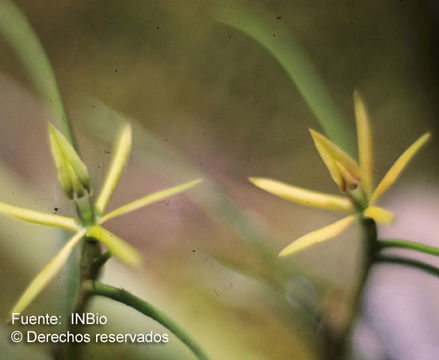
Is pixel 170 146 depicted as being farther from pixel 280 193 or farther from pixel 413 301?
pixel 413 301

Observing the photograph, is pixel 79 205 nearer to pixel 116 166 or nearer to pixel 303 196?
pixel 116 166

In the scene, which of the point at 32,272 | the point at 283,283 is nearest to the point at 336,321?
the point at 283,283

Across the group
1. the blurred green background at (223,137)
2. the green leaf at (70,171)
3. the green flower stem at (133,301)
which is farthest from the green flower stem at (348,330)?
the green leaf at (70,171)

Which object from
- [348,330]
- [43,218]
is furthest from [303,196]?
[43,218]

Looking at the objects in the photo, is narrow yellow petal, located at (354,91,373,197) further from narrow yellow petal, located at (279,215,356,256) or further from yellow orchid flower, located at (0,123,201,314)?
yellow orchid flower, located at (0,123,201,314)

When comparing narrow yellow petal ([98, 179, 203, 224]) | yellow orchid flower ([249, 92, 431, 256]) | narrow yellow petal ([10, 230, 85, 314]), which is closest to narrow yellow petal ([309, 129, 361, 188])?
yellow orchid flower ([249, 92, 431, 256])

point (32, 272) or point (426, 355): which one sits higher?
point (32, 272)

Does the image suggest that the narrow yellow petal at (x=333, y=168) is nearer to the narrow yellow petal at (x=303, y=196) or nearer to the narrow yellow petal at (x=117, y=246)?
the narrow yellow petal at (x=303, y=196)
